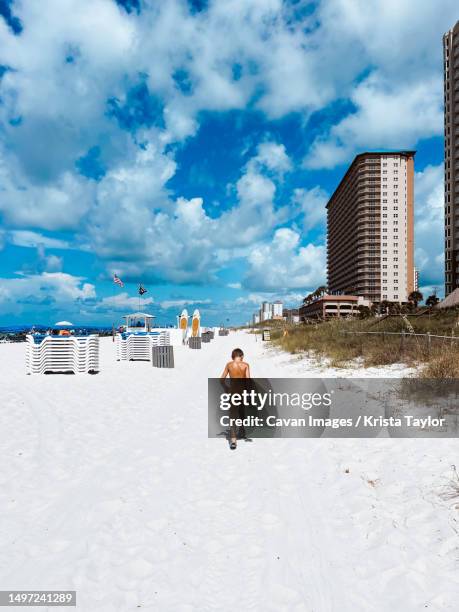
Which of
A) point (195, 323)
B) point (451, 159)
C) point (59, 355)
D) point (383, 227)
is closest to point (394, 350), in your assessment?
point (59, 355)

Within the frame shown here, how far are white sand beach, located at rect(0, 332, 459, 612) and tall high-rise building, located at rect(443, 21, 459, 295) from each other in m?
68.7

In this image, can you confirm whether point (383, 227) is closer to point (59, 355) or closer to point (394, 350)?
point (394, 350)

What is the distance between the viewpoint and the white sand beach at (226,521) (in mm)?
2947

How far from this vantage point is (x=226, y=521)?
3.92 m

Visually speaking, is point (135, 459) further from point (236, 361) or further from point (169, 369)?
point (169, 369)

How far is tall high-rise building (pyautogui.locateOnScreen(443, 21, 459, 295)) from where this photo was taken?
65.2 meters

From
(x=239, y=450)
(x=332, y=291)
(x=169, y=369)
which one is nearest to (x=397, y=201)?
(x=332, y=291)

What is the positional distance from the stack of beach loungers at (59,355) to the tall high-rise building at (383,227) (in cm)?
11235

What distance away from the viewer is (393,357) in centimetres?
1170

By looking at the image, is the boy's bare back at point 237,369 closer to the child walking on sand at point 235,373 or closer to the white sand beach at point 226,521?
the child walking on sand at point 235,373

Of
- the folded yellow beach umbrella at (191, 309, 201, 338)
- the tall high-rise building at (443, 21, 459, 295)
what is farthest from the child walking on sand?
the tall high-rise building at (443, 21, 459, 295)

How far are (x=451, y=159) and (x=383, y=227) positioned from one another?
50364 millimetres

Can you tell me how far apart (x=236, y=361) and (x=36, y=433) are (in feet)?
13.1

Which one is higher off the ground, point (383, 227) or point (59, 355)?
point (383, 227)
